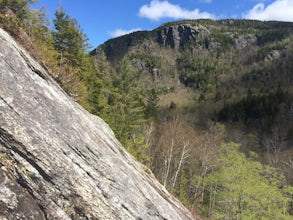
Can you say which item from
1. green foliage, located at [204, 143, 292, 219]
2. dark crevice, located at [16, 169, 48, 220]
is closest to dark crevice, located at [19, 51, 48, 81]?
dark crevice, located at [16, 169, 48, 220]

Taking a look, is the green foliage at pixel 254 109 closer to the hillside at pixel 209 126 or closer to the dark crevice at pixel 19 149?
the hillside at pixel 209 126

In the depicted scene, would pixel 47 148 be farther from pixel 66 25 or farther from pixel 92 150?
pixel 66 25

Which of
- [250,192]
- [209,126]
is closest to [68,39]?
[250,192]

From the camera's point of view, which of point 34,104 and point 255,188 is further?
point 255,188

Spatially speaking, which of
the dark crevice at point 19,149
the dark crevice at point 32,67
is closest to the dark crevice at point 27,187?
the dark crevice at point 19,149

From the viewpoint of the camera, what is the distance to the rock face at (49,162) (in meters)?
5.82

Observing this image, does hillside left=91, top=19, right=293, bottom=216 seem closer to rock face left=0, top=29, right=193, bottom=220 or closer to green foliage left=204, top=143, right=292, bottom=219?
green foliage left=204, top=143, right=292, bottom=219

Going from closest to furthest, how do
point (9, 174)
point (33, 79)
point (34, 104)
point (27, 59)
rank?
point (9, 174) → point (34, 104) → point (33, 79) → point (27, 59)

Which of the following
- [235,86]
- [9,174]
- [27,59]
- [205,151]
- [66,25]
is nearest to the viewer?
[9,174]

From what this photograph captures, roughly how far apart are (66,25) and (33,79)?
84.0 feet

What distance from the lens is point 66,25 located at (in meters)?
31.5

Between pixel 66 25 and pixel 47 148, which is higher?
pixel 66 25

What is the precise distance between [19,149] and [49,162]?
0.70 meters

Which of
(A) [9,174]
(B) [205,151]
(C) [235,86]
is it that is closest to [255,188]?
(B) [205,151]
